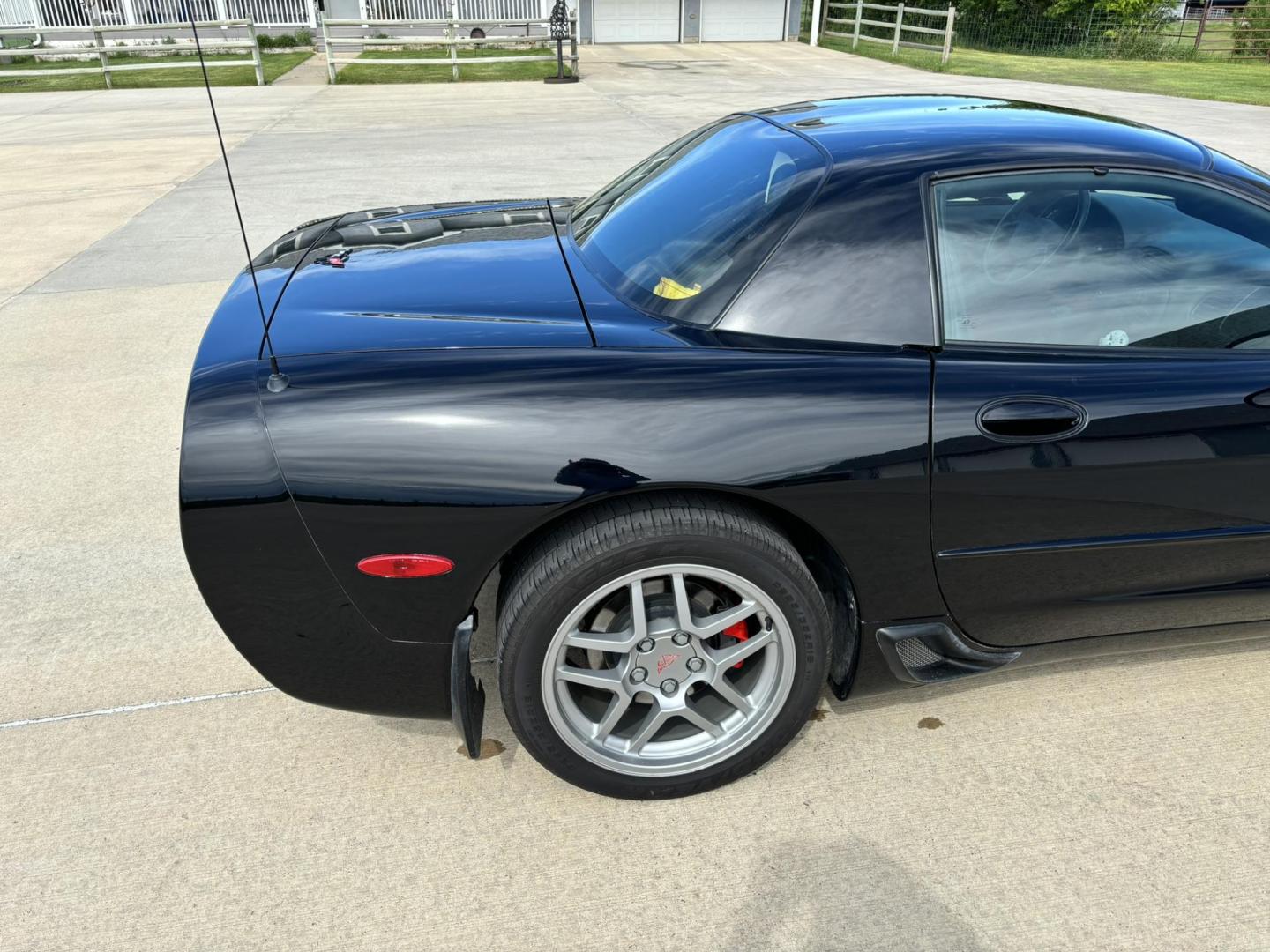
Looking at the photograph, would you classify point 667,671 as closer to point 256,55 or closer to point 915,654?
point 915,654

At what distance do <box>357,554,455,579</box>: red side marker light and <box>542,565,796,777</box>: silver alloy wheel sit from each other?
0.97 feet

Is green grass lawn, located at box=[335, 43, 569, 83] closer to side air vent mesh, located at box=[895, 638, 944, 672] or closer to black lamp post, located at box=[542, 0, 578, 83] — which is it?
black lamp post, located at box=[542, 0, 578, 83]

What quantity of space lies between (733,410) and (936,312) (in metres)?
0.57

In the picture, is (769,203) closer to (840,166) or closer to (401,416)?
(840,166)

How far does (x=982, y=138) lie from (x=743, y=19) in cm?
2937

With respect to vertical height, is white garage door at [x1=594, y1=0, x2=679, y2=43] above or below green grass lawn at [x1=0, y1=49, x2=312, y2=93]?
above

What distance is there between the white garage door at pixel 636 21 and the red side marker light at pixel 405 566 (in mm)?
29064

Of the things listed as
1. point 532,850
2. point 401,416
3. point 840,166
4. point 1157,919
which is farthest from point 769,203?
point 1157,919

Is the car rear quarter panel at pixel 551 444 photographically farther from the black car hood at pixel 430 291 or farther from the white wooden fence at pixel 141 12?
the white wooden fence at pixel 141 12

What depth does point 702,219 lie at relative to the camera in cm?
251

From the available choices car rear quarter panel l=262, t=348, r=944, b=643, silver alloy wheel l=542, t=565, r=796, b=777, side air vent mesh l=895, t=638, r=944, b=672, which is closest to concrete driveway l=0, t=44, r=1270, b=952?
silver alloy wheel l=542, t=565, r=796, b=777

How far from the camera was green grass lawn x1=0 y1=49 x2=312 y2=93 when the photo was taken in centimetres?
1836

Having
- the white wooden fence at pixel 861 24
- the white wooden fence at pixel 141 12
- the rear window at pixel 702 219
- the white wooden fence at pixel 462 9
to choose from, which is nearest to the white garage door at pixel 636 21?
the white wooden fence at pixel 462 9

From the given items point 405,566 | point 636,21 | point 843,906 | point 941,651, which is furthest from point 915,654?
point 636,21
